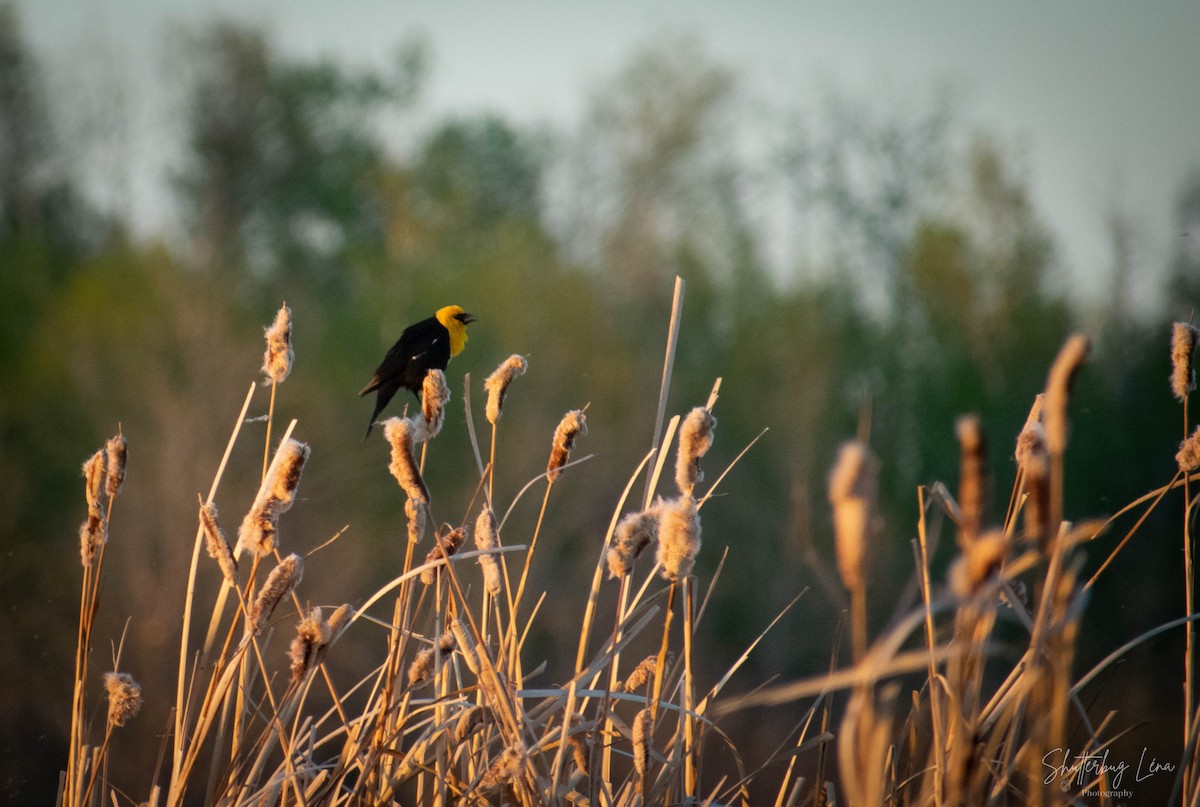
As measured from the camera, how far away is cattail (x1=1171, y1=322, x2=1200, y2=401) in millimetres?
1816

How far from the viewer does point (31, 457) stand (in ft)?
45.1

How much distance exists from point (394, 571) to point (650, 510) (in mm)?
14216

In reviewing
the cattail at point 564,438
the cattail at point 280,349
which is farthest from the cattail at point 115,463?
the cattail at point 564,438

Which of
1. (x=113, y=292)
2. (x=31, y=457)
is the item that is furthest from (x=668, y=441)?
(x=113, y=292)

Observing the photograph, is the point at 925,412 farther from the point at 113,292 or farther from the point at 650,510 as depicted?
the point at 650,510

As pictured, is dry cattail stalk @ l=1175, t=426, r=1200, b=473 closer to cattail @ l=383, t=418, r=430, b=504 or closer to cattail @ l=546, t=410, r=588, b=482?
cattail @ l=546, t=410, r=588, b=482

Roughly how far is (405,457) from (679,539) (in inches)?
17.2

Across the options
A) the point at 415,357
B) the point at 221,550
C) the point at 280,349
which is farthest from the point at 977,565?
the point at 415,357

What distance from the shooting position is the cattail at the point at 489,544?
1.82 metres

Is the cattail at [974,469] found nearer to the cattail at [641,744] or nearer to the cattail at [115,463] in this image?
the cattail at [641,744]

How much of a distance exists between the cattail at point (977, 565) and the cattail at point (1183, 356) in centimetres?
103

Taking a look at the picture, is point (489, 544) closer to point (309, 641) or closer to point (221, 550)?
point (309, 641)

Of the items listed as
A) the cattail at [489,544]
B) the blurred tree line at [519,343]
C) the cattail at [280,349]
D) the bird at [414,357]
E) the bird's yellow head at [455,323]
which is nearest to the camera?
the cattail at [489,544]

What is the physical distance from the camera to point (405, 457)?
1.61 meters
